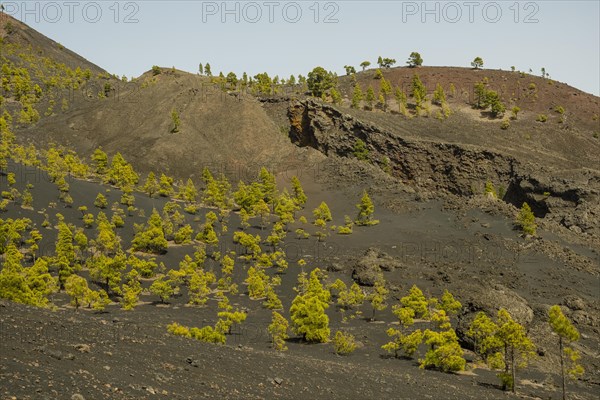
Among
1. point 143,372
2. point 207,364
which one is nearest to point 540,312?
point 207,364

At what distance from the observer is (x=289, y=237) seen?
9581 centimetres

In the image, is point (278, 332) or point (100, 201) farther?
point (100, 201)

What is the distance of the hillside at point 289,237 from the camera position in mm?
31422

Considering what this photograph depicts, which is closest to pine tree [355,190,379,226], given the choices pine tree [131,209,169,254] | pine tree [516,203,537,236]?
pine tree [516,203,537,236]

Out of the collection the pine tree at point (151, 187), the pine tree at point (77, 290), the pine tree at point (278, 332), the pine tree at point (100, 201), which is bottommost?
the pine tree at point (278, 332)

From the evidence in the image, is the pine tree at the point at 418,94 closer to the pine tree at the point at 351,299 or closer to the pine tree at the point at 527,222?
the pine tree at the point at 527,222

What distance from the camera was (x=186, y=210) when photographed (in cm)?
10188

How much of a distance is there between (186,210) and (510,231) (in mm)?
57419

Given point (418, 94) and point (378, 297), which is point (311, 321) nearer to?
point (378, 297)

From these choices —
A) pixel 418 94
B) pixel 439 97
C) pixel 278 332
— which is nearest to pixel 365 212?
pixel 278 332

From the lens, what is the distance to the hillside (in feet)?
103

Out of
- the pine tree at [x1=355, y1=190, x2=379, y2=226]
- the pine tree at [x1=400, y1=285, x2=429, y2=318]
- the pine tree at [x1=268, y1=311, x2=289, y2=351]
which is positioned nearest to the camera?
the pine tree at [x1=268, y1=311, x2=289, y2=351]

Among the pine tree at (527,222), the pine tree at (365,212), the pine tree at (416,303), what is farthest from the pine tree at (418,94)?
the pine tree at (416,303)

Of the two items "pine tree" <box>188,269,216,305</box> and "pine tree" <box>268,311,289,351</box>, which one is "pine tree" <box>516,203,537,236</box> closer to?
"pine tree" <box>188,269,216,305</box>
